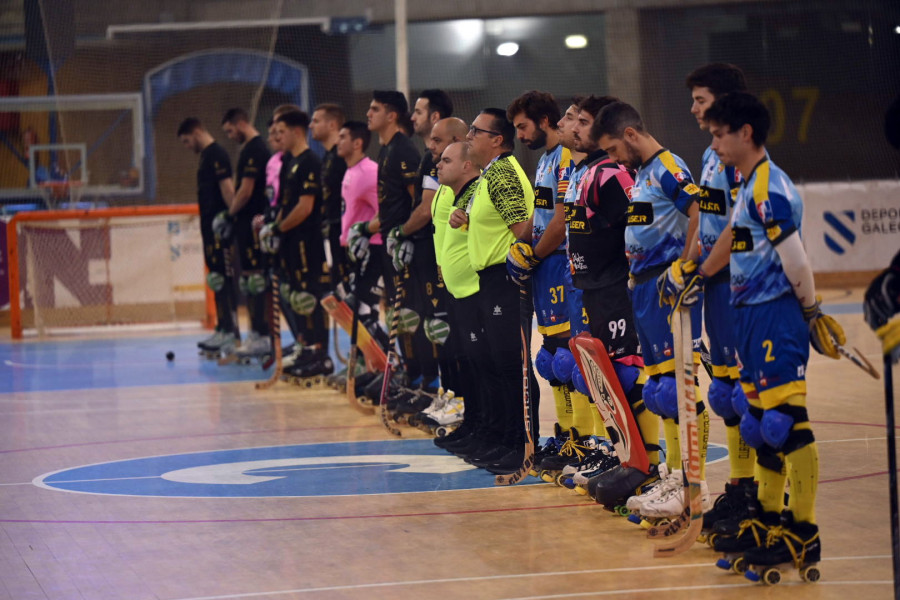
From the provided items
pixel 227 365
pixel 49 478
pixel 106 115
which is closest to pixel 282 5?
pixel 106 115

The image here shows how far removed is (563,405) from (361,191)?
3.78 m

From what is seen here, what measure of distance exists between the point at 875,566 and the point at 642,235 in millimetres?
1692

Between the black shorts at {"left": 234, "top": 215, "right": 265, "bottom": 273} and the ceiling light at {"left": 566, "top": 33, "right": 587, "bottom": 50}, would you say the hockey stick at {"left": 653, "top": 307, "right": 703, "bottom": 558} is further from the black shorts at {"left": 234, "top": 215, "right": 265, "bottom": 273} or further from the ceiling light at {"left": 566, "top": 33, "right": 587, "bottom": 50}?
the ceiling light at {"left": 566, "top": 33, "right": 587, "bottom": 50}

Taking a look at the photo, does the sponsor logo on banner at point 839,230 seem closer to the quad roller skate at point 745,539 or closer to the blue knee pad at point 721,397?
the blue knee pad at point 721,397

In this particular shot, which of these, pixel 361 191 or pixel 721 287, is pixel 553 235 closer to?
pixel 721 287

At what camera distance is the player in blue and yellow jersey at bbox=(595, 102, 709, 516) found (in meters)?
5.08

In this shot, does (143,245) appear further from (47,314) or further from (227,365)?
(227,365)

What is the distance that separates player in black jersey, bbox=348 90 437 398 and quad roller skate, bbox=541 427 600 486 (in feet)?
8.17

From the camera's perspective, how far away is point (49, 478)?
22.6 ft

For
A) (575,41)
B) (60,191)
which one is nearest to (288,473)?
(60,191)

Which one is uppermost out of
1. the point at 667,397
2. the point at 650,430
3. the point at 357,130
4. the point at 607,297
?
the point at 357,130

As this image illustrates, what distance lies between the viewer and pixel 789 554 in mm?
4285

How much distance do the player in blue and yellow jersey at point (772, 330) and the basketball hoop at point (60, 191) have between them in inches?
553

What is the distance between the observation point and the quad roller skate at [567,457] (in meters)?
6.19
